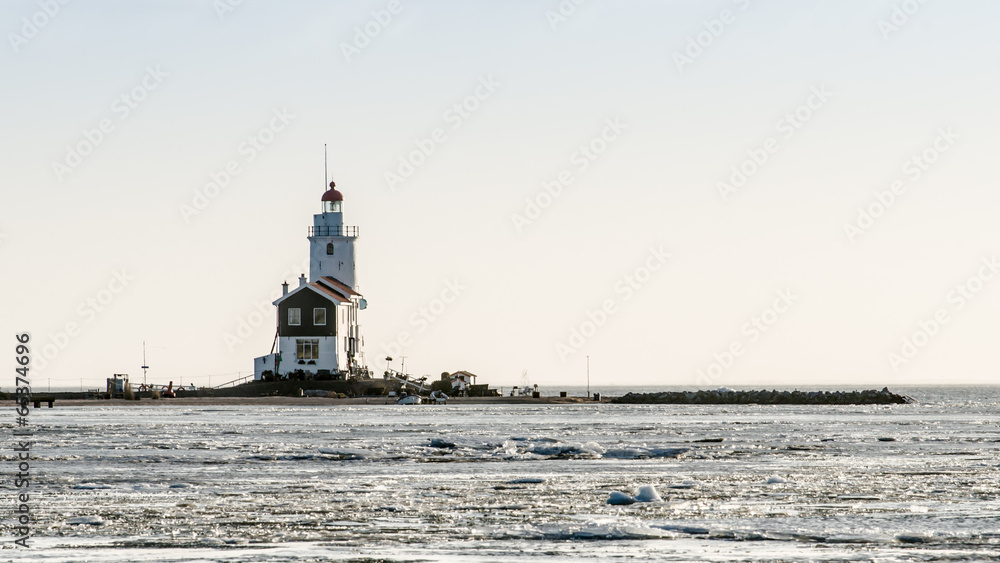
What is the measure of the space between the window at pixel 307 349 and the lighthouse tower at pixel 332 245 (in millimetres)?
6760

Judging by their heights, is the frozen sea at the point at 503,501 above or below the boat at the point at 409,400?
below

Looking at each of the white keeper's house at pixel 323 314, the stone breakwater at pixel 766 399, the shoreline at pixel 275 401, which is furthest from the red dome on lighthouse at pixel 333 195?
the stone breakwater at pixel 766 399

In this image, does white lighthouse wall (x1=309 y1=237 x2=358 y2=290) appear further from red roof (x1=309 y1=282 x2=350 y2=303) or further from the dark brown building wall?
the dark brown building wall

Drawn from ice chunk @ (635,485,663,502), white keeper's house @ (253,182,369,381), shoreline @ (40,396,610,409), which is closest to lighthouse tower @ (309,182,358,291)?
white keeper's house @ (253,182,369,381)

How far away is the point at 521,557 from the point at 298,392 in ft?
267

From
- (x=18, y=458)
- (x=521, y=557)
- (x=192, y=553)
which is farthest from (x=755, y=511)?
(x=18, y=458)

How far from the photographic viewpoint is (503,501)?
20234 mm

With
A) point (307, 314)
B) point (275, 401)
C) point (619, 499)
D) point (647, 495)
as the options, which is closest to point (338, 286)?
point (307, 314)

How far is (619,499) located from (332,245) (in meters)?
83.8

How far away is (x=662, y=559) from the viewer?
14.6m

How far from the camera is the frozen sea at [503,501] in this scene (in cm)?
1524

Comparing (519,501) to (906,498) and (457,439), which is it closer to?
(906,498)

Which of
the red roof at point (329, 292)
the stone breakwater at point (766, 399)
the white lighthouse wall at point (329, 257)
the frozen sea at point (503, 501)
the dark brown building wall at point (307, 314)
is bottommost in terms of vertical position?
the frozen sea at point (503, 501)

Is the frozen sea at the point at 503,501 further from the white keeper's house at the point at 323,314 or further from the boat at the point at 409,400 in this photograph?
the white keeper's house at the point at 323,314
